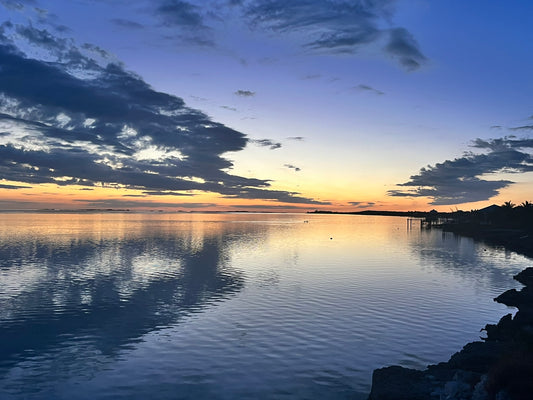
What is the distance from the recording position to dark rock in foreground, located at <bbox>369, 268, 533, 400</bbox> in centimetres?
1258

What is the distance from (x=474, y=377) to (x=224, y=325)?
15.0 m

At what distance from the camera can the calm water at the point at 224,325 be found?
17.3 meters

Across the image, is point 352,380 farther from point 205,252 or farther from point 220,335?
point 205,252

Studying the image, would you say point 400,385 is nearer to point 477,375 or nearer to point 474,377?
point 474,377

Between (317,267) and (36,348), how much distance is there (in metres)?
35.1

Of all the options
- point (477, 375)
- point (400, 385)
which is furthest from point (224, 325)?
point (477, 375)

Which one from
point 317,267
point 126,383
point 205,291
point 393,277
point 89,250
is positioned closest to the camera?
point 126,383

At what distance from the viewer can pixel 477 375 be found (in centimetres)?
1491

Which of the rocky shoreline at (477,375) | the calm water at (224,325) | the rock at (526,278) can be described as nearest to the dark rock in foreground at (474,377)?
the rocky shoreline at (477,375)

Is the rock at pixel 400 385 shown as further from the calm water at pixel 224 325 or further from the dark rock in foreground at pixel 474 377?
the calm water at pixel 224 325

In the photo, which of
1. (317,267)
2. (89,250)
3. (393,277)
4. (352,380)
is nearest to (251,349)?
(352,380)

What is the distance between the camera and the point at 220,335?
2333 centimetres

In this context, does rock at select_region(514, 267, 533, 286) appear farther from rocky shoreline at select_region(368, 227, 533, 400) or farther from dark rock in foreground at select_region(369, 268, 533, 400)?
dark rock in foreground at select_region(369, 268, 533, 400)

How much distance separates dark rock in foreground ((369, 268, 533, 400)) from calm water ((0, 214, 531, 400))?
1.95 m
